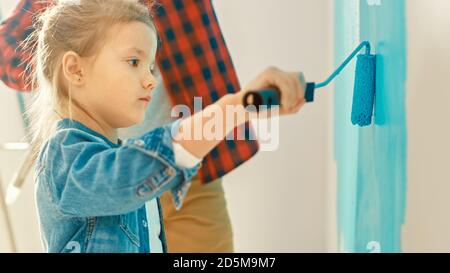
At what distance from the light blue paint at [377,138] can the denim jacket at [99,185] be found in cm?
20

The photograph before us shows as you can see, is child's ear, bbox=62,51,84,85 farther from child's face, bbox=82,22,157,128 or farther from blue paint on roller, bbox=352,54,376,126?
blue paint on roller, bbox=352,54,376,126

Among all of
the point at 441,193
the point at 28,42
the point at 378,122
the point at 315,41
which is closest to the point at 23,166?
the point at 28,42

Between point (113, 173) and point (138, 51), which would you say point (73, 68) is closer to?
point (138, 51)

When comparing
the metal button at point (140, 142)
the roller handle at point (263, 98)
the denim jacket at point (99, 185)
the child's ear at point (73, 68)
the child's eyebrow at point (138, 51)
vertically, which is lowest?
the denim jacket at point (99, 185)

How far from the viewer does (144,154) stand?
0.45 m

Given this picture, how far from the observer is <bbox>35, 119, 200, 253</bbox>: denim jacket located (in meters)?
0.45

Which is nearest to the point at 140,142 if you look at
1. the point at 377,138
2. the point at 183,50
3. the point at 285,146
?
the point at 377,138

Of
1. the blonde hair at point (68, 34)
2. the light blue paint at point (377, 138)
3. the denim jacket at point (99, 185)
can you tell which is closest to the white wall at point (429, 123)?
the light blue paint at point (377, 138)

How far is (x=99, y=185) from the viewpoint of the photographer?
46 centimetres

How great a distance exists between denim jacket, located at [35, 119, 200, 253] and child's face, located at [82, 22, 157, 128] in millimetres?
38

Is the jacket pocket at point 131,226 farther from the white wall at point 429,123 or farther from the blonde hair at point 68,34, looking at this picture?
the white wall at point 429,123

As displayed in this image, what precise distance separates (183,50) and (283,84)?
1.40 feet

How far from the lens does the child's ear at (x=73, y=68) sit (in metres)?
0.59

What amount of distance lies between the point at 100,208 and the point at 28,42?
0.40m
